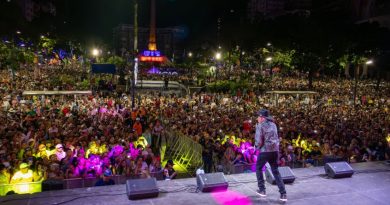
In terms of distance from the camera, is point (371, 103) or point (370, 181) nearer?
point (370, 181)

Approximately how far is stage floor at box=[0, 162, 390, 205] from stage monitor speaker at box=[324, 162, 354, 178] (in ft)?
0.38

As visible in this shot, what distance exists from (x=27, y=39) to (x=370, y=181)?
42.4m

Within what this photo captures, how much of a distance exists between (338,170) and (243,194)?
236 cm

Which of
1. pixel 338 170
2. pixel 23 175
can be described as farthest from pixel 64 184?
pixel 338 170

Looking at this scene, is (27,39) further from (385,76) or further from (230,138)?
(385,76)

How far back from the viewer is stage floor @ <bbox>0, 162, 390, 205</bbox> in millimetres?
6031

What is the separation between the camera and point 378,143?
14039 millimetres

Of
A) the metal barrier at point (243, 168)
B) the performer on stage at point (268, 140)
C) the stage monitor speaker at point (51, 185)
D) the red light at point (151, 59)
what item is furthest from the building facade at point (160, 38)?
the performer on stage at point (268, 140)

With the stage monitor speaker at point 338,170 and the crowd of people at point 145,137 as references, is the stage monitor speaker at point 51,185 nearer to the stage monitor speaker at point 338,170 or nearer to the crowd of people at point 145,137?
the crowd of people at point 145,137

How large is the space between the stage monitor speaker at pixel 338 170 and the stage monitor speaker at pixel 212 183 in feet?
7.90

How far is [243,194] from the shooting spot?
6.57m

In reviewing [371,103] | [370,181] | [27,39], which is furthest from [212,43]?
[370,181]

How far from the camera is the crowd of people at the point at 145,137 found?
1018 cm

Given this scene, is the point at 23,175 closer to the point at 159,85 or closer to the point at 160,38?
the point at 159,85
